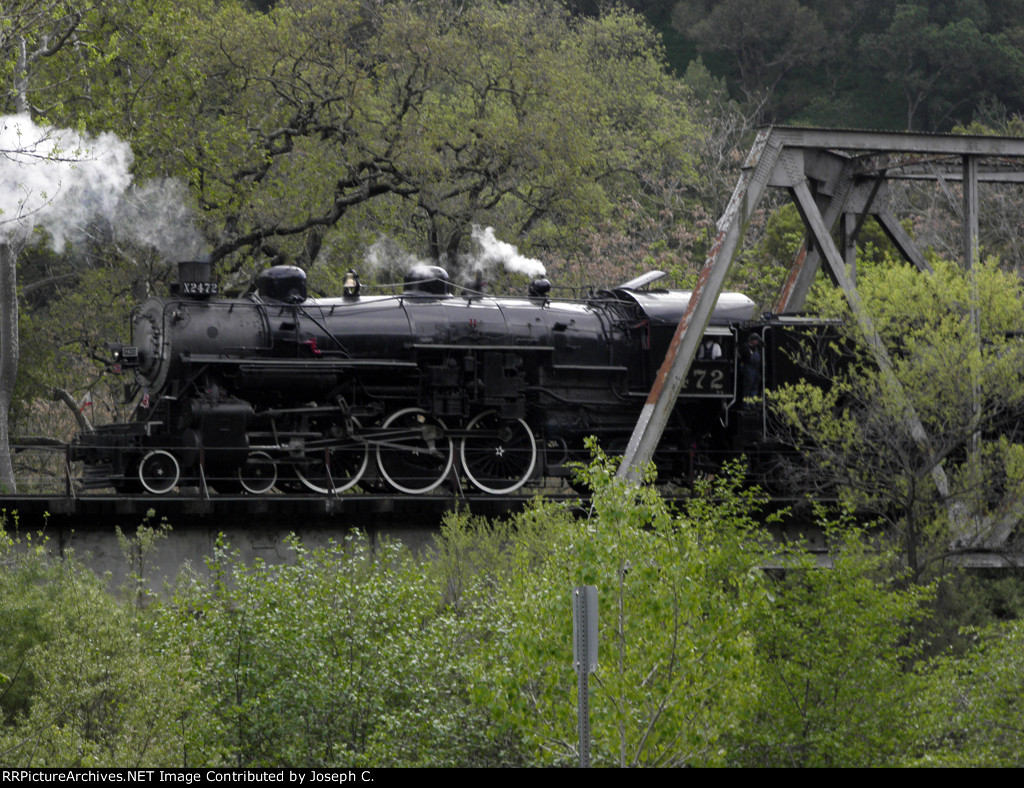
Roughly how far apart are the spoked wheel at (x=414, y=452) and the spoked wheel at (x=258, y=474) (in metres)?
1.58

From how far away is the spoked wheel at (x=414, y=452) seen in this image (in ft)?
64.8

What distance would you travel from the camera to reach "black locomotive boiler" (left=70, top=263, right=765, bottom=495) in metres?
18.7

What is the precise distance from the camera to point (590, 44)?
1800 inches

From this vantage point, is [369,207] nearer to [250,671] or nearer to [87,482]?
[87,482]

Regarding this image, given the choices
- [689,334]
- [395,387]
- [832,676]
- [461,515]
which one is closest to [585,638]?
[832,676]

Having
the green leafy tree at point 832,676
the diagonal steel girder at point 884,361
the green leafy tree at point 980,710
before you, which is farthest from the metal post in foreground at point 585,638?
the diagonal steel girder at point 884,361

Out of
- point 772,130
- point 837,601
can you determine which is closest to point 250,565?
point 837,601

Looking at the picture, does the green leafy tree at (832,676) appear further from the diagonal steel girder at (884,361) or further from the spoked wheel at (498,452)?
the spoked wheel at (498,452)

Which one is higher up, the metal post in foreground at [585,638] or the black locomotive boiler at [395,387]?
the black locomotive boiler at [395,387]

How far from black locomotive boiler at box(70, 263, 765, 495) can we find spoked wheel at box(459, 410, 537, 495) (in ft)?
0.09

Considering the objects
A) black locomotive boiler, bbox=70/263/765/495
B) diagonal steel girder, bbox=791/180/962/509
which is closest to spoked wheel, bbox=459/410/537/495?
black locomotive boiler, bbox=70/263/765/495

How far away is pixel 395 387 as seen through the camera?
19969 mm

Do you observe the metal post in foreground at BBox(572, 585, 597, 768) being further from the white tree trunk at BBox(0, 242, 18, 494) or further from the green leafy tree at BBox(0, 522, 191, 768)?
the white tree trunk at BBox(0, 242, 18, 494)

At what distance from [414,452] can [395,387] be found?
100 centimetres
